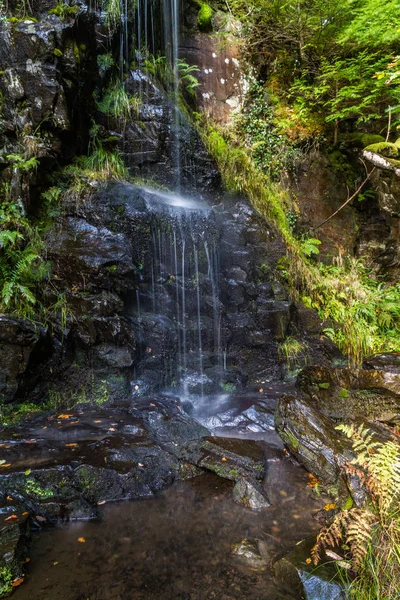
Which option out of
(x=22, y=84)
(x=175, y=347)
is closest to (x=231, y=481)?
(x=175, y=347)

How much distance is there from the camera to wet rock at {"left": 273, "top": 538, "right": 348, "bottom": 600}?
2266mm

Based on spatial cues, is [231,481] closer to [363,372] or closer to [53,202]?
[363,372]

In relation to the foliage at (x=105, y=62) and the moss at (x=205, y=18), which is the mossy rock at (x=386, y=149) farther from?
the moss at (x=205, y=18)

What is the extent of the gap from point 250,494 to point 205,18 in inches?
485

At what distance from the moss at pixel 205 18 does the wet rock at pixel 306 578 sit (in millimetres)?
12735

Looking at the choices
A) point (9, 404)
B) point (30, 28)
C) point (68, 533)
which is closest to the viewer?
point (68, 533)

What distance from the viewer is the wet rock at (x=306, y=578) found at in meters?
2.27

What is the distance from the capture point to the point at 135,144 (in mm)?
8094

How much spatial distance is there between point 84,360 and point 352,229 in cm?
756

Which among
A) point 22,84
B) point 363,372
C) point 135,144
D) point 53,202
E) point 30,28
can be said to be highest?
point 30,28

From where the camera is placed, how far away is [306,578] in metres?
2.38

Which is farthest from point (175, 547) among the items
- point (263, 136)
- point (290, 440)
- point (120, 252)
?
point (263, 136)

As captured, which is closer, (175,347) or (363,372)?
(363,372)

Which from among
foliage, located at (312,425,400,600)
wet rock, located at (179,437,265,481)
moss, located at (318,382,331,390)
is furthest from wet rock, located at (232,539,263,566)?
moss, located at (318,382,331,390)
